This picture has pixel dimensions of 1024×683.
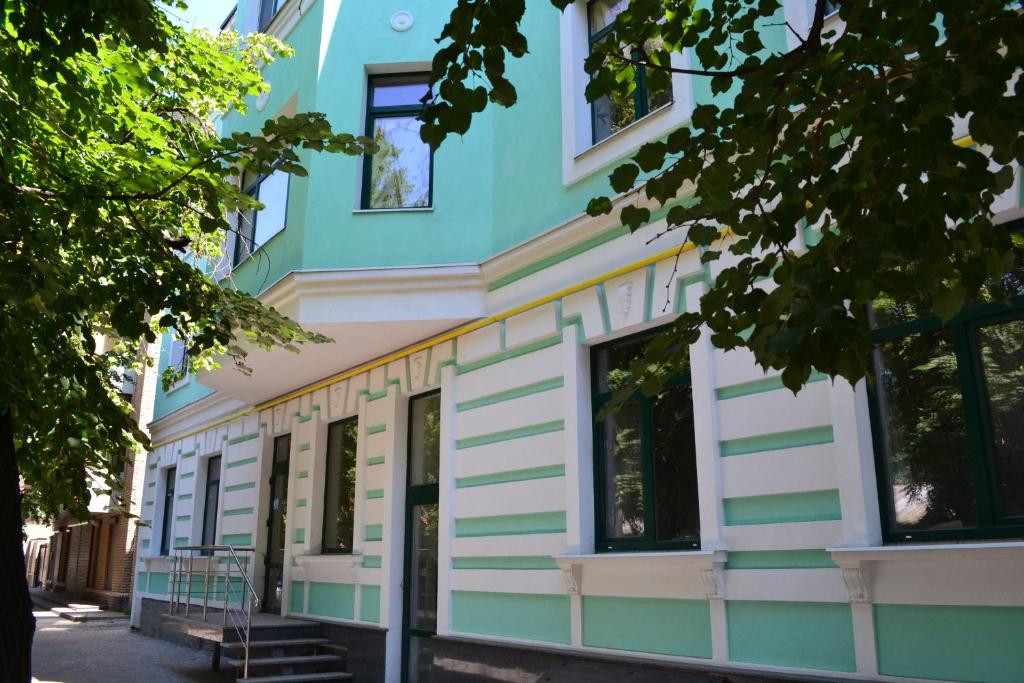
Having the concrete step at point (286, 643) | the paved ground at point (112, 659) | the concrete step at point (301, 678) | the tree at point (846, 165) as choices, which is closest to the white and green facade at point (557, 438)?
the concrete step at point (286, 643)

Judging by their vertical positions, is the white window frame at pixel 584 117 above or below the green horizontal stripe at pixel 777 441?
above

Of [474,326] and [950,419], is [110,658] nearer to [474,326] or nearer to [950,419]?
[474,326]

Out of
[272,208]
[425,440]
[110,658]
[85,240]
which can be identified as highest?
[272,208]

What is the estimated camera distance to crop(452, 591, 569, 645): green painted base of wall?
25.1 ft

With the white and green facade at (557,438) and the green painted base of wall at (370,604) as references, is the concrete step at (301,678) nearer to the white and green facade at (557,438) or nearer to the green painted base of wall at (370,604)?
the white and green facade at (557,438)

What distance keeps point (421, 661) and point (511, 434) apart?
288cm

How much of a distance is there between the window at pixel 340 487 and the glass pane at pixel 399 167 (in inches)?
121

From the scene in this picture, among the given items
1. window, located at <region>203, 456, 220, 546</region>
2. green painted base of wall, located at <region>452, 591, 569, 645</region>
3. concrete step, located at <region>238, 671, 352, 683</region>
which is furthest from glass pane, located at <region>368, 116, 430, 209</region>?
window, located at <region>203, 456, 220, 546</region>

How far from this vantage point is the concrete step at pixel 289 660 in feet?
32.7

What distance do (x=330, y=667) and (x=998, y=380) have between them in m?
8.08

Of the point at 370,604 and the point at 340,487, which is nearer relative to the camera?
the point at 370,604

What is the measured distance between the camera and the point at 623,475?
7543mm

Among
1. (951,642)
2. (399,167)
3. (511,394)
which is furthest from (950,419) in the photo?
(399,167)

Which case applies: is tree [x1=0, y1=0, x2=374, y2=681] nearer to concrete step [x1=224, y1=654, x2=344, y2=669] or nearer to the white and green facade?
the white and green facade
